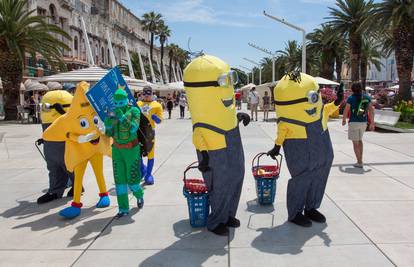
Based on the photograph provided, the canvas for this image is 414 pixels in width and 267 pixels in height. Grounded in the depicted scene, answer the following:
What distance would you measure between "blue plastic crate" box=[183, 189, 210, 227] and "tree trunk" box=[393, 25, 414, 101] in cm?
2079

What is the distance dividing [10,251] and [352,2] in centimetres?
2810

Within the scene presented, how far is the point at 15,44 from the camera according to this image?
67.5 feet

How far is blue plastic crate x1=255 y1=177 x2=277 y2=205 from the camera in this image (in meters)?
5.33

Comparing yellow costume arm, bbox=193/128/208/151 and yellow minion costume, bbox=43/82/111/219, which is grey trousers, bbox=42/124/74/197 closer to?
yellow minion costume, bbox=43/82/111/219

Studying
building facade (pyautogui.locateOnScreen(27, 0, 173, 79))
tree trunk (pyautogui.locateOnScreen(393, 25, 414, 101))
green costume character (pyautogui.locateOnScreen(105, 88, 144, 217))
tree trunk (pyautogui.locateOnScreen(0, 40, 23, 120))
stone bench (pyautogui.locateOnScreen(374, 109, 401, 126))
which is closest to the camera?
green costume character (pyautogui.locateOnScreen(105, 88, 144, 217))

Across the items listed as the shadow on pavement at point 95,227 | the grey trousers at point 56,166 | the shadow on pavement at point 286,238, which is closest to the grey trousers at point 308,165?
the shadow on pavement at point 286,238

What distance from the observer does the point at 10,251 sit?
13.5 ft

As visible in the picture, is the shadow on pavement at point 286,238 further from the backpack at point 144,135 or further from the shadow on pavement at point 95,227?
the backpack at point 144,135

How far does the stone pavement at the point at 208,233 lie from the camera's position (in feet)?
12.6

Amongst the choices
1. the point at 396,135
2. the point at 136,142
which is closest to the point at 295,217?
the point at 136,142

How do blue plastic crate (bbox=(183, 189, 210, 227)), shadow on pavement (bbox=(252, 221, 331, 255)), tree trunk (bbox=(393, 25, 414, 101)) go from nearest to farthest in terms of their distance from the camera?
shadow on pavement (bbox=(252, 221, 331, 255)) < blue plastic crate (bbox=(183, 189, 210, 227)) < tree trunk (bbox=(393, 25, 414, 101))

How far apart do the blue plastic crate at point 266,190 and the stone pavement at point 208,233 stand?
5.4 inches

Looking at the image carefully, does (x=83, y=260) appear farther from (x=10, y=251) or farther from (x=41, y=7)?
(x=41, y=7)

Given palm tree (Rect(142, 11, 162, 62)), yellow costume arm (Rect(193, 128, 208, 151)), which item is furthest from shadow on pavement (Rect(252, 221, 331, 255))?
palm tree (Rect(142, 11, 162, 62))
